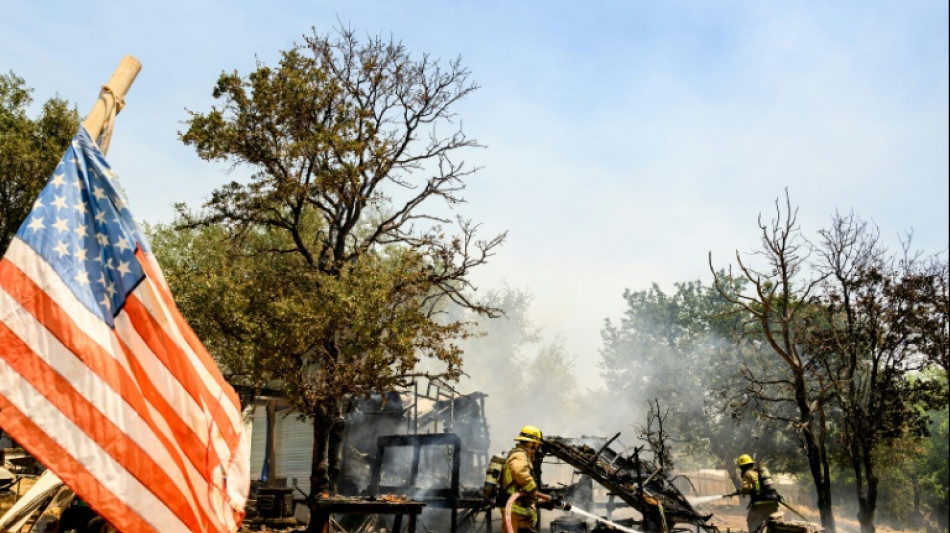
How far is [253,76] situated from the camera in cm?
1897

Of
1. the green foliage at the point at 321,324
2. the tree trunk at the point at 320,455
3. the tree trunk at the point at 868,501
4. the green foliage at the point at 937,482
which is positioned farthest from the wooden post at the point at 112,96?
the green foliage at the point at 937,482

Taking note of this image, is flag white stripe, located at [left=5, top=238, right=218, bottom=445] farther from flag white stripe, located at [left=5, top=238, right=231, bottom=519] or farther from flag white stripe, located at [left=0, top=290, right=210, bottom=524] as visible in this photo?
flag white stripe, located at [left=0, top=290, right=210, bottom=524]

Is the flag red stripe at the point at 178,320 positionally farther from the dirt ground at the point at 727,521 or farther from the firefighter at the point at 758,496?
the dirt ground at the point at 727,521

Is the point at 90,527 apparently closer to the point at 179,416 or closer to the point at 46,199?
the point at 179,416

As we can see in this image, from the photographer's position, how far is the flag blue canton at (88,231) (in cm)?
488

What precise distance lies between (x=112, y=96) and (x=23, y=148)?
21885 millimetres

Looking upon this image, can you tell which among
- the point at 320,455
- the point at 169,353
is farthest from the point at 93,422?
the point at 320,455

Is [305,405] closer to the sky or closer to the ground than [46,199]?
closer to the ground

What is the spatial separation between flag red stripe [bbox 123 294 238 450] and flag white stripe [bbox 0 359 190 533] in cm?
75

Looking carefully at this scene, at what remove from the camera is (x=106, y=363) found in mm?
4762

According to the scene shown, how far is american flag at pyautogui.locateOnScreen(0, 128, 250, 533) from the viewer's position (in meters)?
4.42

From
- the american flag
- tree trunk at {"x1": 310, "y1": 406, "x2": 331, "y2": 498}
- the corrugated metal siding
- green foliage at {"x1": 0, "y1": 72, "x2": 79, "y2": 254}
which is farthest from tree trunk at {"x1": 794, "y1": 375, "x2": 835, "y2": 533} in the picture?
green foliage at {"x1": 0, "y1": 72, "x2": 79, "y2": 254}

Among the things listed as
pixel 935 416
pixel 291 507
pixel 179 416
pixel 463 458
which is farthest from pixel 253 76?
pixel 935 416

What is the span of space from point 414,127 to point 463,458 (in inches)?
438
